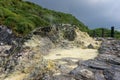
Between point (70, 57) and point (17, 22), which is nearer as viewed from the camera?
point (70, 57)

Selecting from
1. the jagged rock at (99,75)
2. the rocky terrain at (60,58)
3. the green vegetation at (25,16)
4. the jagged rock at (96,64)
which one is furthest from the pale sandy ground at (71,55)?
the green vegetation at (25,16)

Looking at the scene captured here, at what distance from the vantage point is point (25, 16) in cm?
4981

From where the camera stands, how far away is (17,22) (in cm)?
4484

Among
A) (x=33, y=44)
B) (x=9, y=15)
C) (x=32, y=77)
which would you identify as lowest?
(x=32, y=77)

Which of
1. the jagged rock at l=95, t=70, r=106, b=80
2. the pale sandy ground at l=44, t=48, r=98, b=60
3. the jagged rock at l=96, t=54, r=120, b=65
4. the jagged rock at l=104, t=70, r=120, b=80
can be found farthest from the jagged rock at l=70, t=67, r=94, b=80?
the pale sandy ground at l=44, t=48, r=98, b=60

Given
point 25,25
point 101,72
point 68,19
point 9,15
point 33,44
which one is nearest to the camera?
point 101,72

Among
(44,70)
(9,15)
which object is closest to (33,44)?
(44,70)

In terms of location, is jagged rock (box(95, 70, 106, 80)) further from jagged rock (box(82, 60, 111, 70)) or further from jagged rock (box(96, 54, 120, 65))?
jagged rock (box(96, 54, 120, 65))

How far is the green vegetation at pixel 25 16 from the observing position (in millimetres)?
44013

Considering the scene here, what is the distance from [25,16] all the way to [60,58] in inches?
1195

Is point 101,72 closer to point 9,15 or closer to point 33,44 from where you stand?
point 33,44

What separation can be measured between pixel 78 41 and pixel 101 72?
654cm

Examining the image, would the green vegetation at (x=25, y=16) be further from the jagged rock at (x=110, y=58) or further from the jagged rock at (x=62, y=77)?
the jagged rock at (x=62, y=77)

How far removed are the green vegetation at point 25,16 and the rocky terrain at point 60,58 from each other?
1804 cm
